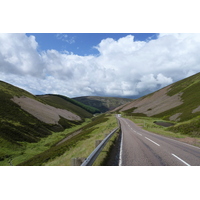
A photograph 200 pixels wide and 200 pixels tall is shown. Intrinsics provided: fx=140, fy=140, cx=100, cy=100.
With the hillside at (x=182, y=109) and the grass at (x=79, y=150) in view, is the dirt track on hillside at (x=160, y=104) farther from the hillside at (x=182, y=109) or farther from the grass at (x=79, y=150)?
the grass at (x=79, y=150)

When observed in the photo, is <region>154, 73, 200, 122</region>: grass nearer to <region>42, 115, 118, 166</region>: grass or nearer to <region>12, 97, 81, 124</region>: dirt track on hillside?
<region>42, 115, 118, 166</region>: grass

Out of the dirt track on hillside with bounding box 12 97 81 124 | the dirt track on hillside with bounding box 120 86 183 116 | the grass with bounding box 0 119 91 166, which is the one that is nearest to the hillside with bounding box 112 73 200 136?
the dirt track on hillside with bounding box 120 86 183 116

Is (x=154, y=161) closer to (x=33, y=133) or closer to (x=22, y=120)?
(x=33, y=133)

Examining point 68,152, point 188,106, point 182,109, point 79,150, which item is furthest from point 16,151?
point 188,106

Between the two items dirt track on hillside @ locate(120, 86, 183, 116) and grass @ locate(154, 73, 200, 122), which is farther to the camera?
dirt track on hillside @ locate(120, 86, 183, 116)

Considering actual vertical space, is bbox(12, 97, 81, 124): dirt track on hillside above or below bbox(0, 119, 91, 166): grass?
above

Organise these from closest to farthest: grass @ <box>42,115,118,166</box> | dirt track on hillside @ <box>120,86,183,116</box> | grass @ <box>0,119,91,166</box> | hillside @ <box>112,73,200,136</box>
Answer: grass @ <box>42,115,118,166</box>, grass @ <box>0,119,91,166</box>, hillside @ <box>112,73,200,136</box>, dirt track on hillside @ <box>120,86,183,116</box>

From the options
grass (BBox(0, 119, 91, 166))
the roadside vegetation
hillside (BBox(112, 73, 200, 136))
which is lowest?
grass (BBox(0, 119, 91, 166))

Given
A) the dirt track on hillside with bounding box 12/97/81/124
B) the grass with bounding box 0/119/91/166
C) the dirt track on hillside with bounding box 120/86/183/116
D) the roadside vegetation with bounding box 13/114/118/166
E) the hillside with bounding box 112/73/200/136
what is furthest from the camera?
the dirt track on hillside with bounding box 120/86/183/116

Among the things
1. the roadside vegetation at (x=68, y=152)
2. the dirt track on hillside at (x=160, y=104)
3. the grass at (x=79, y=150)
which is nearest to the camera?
the grass at (x=79, y=150)

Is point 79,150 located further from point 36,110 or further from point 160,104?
point 160,104

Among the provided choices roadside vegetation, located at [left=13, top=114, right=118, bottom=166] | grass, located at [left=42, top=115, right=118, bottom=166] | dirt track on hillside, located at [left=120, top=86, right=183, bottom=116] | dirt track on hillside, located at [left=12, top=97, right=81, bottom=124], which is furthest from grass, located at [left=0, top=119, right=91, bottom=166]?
dirt track on hillside, located at [left=120, top=86, right=183, bottom=116]

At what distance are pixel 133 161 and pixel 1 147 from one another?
1225 inches

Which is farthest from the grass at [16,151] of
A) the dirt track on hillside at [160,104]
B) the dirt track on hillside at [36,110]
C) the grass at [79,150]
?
the dirt track on hillside at [160,104]
